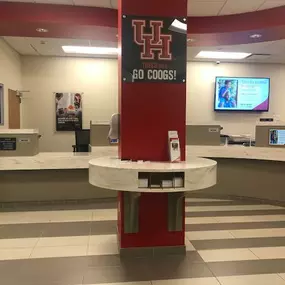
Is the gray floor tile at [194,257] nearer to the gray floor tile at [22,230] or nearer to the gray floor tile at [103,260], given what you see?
the gray floor tile at [103,260]

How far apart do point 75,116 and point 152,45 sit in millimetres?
5391

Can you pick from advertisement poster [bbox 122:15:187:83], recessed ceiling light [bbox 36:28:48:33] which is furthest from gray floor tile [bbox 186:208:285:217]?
recessed ceiling light [bbox 36:28:48:33]

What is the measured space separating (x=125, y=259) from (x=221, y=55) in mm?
5983

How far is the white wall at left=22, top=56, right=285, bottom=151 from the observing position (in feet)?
25.5

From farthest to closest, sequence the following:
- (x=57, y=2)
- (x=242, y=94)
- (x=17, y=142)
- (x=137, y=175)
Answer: (x=242, y=94) < (x=17, y=142) < (x=57, y=2) < (x=137, y=175)

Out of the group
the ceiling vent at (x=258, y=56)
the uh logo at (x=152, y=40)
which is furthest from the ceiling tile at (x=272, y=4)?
the ceiling vent at (x=258, y=56)

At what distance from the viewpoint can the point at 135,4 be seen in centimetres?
286

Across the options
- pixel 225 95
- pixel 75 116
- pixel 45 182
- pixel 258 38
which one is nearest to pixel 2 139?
pixel 45 182

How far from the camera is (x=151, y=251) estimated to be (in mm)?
3066

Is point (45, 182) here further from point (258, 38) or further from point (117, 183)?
point (258, 38)

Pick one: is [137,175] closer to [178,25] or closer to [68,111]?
[178,25]

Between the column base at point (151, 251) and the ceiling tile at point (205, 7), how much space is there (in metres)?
3.25

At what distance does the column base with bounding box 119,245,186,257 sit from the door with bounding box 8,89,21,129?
4731 millimetres

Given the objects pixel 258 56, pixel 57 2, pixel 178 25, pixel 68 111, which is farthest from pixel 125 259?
pixel 258 56
